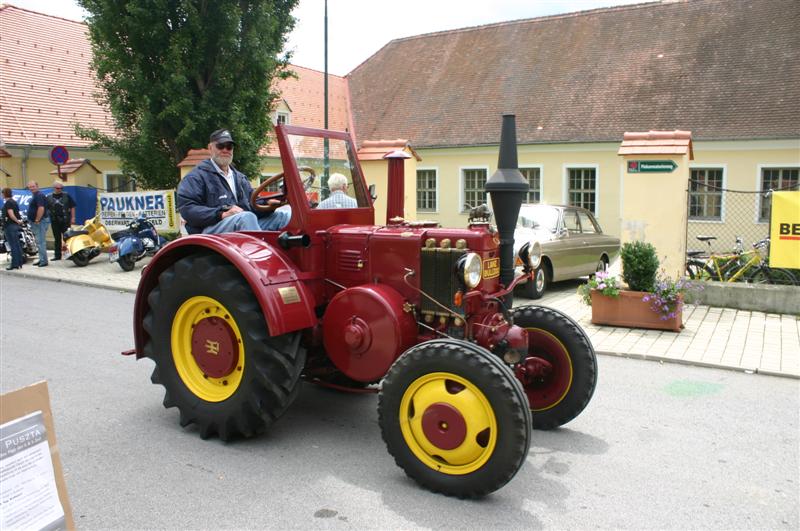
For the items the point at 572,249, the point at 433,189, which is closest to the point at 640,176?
the point at 572,249

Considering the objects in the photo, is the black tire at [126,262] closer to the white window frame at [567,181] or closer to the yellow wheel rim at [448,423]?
the yellow wheel rim at [448,423]

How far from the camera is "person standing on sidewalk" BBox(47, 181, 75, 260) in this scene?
15242 mm

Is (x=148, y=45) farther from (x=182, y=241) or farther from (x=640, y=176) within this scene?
(x=182, y=241)

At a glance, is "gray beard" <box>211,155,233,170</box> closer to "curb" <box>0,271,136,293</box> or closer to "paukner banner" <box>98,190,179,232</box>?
"curb" <box>0,271,136,293</box>

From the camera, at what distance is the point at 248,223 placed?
4809 millimetres

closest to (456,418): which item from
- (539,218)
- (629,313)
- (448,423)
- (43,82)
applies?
(448,423)

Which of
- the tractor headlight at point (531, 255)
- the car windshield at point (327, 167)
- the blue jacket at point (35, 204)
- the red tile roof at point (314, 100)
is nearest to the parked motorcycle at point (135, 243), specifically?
the blue jacket at point (35, 204)

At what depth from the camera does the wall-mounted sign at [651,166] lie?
30.5 ft

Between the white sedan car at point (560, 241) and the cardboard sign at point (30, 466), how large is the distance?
8.37 m

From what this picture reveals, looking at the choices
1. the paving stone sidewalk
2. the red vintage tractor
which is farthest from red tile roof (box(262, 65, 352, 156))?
the red vintage tractor

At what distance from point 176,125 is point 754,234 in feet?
54.6

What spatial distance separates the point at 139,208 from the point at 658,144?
11.0 m

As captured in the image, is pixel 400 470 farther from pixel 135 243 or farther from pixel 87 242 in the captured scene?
pixel 87 242

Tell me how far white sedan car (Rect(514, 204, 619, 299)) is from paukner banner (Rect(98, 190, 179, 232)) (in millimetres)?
7806
